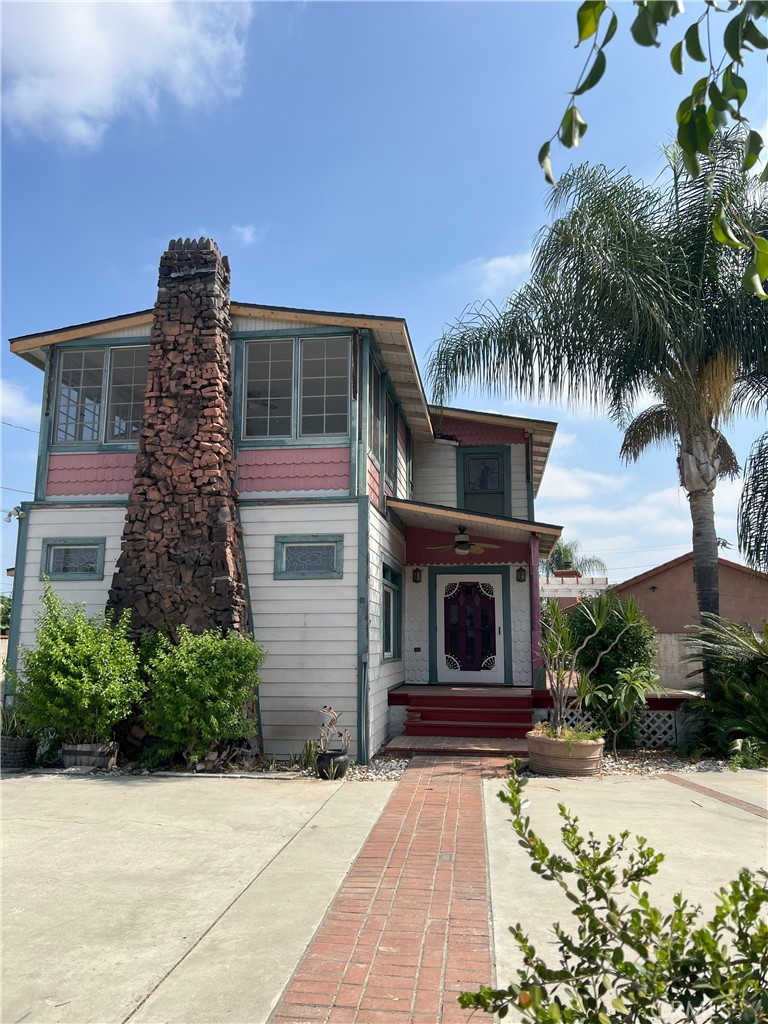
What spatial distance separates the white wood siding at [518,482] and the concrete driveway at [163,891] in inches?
293

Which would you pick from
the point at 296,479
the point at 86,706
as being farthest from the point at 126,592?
the point at 296,479

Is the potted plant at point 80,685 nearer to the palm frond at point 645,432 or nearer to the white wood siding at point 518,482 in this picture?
the white wood siding at point 518,482

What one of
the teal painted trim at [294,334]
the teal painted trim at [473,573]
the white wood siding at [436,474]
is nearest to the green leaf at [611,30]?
the teal painted trim at [294,334]

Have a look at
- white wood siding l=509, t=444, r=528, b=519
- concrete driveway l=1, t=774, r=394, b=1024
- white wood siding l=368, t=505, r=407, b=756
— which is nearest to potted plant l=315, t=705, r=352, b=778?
white wood siding l=368, t=505, r=407, b=756

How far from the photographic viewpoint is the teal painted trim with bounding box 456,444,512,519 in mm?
14102

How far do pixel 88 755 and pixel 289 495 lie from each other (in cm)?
408

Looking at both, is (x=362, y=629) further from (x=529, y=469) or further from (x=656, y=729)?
(x=529, y=469)

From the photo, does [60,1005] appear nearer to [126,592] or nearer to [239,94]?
[126,592]

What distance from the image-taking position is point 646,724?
10.6 metres

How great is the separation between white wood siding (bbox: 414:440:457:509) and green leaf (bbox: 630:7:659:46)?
42.6ft

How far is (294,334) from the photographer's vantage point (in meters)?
10.1

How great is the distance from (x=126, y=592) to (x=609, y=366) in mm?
8237

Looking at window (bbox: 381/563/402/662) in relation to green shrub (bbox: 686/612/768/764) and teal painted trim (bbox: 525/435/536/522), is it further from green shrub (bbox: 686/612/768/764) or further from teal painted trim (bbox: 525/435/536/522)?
green shrub (bbox: 686/612/768/764)

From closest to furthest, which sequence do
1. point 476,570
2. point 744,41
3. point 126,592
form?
point 744,41 < point 126,592 < point 476,570
